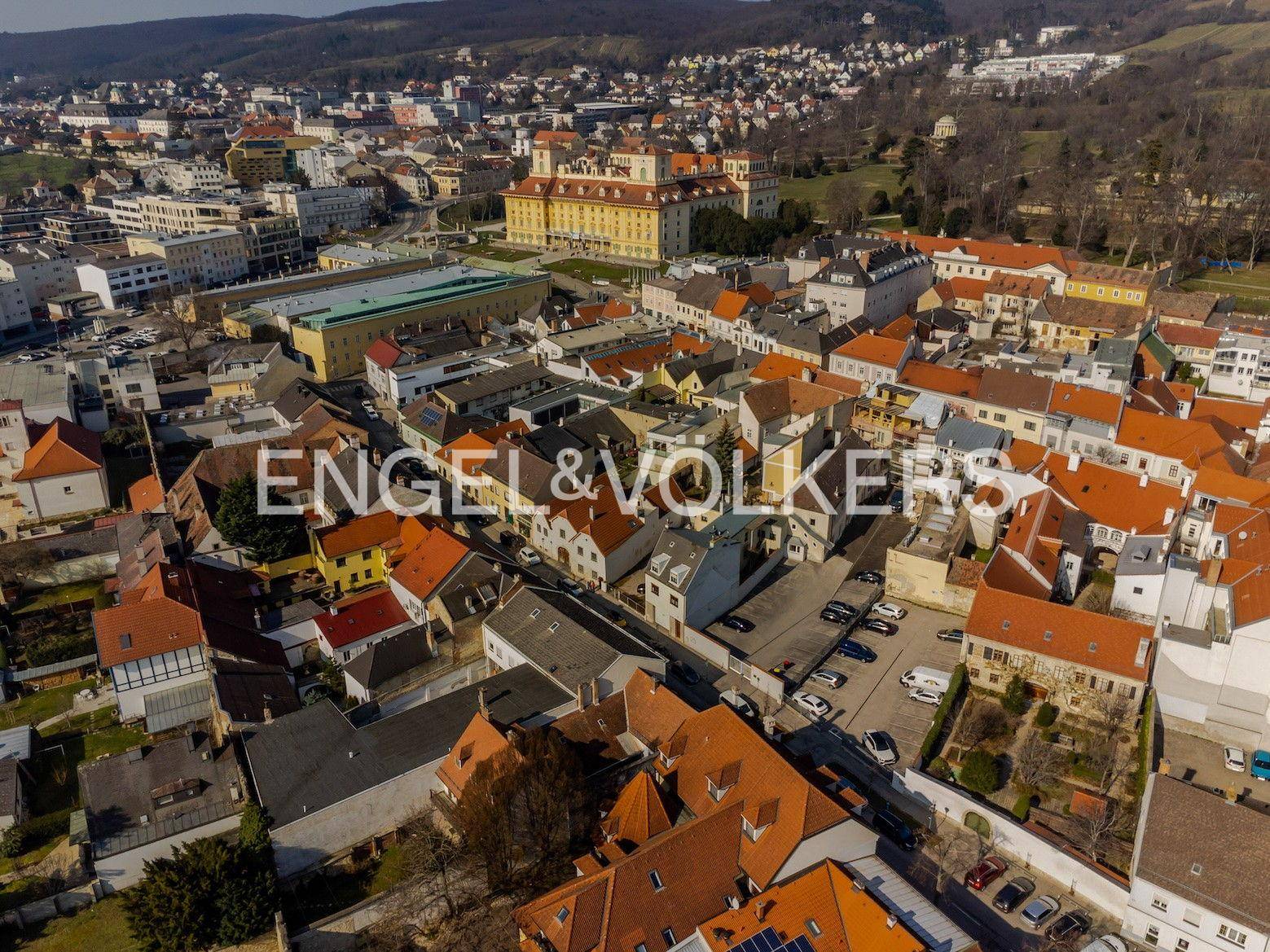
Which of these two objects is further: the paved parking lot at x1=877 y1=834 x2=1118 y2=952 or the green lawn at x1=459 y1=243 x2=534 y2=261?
the green lawn at x1=459 y1=243 x2=534 y2=261

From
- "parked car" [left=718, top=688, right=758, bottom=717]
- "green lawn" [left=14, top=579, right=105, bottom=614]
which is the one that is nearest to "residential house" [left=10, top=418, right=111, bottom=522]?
"green lawn" [left=14, top=579, right=105, bottom=614]

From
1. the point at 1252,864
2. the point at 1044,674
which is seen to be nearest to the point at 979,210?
the point at 1044,674

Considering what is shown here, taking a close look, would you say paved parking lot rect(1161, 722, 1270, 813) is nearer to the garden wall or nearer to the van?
the garden wall

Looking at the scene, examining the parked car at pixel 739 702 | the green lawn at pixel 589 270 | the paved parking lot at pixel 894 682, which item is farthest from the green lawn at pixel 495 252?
the parked car at pixel 739 702

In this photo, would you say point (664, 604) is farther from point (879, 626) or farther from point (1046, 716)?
point (1046, 716)

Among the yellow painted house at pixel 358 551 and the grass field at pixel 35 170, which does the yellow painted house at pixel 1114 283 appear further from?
the grass field at pixel 35 170
